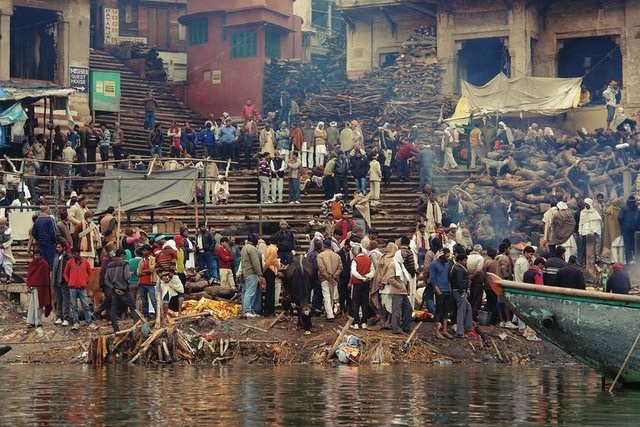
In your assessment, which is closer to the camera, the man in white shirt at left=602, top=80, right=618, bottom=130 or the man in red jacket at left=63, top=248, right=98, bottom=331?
the man in red jacket at left=63, top=248, right=98, bottom=331

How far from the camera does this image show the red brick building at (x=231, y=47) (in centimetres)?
5091

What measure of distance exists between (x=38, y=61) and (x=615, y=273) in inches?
1048

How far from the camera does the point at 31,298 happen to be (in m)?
29.2

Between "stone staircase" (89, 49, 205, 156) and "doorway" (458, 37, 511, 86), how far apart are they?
8005 millimetres

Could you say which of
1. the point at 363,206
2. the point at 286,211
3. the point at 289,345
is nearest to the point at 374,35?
the point at 286,211

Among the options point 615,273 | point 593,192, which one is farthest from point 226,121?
point 615,273

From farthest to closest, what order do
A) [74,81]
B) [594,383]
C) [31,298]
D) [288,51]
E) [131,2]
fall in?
[131,2], [288,51], [74,81], [31,298], [594,383]

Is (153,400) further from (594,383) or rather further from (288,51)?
(288,51)

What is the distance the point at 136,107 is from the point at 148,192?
16069 millimetres

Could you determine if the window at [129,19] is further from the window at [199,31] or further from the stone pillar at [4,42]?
the stone pillar at [4,42]

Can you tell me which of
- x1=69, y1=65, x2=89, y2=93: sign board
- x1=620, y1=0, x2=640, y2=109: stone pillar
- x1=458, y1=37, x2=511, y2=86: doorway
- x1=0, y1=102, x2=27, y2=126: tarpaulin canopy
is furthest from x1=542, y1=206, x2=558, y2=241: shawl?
x1=69, y1=65, x2=89, y2=93: sign board

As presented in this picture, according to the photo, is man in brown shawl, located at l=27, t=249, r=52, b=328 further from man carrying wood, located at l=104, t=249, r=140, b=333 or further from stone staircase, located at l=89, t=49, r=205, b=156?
stone staircase, located at l=89, t=49, r=205, b=156

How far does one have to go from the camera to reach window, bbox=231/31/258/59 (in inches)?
2014

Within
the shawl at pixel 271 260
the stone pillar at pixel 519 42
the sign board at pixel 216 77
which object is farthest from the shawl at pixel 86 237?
the sign board at pixel 216 77
